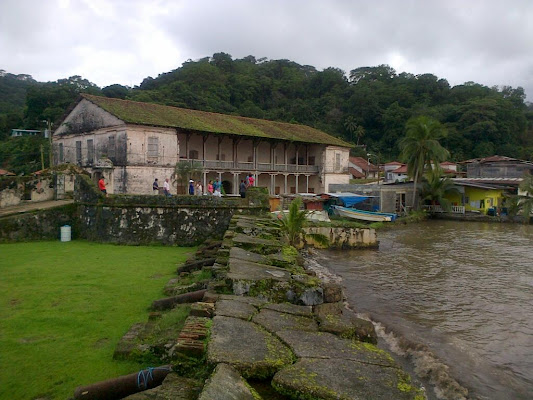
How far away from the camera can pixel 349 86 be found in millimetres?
68500

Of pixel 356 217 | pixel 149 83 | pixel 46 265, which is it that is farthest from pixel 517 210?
pixel 149 83

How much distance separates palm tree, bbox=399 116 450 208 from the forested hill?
23942mm

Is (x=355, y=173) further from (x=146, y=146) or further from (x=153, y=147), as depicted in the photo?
(x=146, y=146)

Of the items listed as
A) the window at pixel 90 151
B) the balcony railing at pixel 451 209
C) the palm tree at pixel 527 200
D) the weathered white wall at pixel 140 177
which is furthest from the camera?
the balcony railing at pixel 451 209

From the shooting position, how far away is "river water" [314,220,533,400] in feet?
17.7

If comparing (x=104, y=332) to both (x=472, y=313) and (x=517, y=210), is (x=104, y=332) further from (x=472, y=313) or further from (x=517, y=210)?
(x=517, y=210)

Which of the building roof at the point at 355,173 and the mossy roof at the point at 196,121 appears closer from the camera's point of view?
the mossy roof at the point at 196,121

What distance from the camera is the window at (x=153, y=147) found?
25.2m

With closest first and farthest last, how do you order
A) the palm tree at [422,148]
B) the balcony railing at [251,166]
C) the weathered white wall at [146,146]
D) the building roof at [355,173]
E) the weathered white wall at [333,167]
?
1. the weathered white wall at [146,146]
2. the balcony railing at [251,166]
3. the palm tree at [422,148]
4. the weathered white wall at [333,167]
5. the building roof at [355,173]

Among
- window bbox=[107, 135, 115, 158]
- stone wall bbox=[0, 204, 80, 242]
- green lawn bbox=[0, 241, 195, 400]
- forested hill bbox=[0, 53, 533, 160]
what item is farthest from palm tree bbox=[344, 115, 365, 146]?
green lawn bbox=[0, 241, 195, 400]

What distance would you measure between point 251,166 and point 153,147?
834 centimetres

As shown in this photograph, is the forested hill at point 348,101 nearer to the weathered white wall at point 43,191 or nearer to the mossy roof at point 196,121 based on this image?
the mossy roof at point 196,121

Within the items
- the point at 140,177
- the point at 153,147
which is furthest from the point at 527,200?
the point at 140,177

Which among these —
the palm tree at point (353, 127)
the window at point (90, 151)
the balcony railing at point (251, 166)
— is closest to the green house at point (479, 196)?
the balcony railing at point (251, 166)
